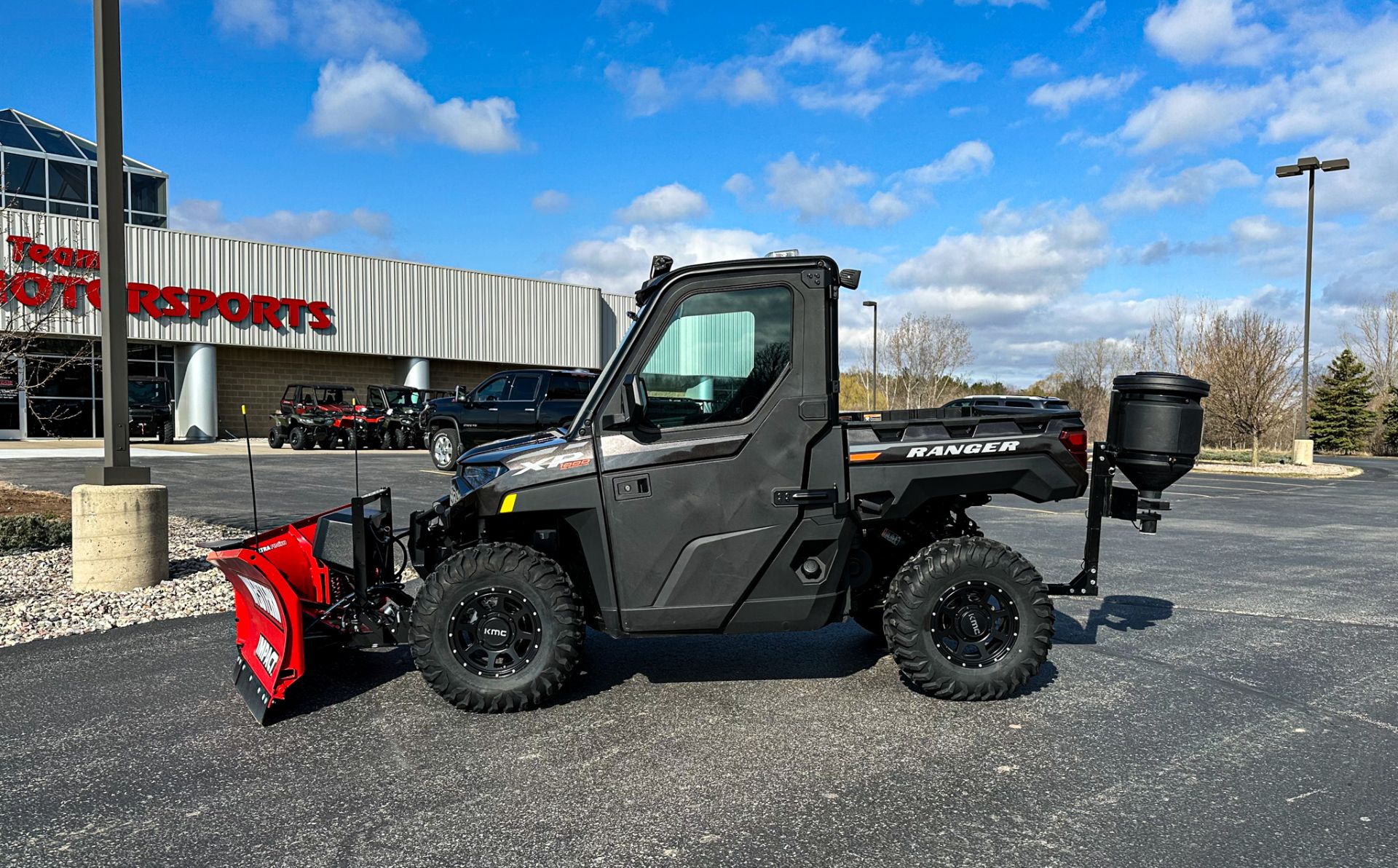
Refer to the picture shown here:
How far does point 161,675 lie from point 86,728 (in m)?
0.87

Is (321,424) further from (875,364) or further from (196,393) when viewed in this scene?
(875,364)

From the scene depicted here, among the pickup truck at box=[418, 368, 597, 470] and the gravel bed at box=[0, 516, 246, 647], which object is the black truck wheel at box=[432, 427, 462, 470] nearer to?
the pickup truck at box=[418, 368, 597, 470]

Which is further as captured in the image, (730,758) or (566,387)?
(566,387)

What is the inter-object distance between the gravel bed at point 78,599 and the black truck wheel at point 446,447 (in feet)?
32.9

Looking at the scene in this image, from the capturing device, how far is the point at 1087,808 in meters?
3.41

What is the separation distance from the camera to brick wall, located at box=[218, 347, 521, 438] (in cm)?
3506

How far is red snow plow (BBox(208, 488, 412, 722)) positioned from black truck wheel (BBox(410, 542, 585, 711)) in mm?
416

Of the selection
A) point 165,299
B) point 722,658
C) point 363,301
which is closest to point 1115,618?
point 722,658

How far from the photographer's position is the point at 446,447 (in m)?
18.8

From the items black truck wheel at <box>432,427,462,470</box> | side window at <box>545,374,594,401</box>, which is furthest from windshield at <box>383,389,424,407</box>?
side window at <box>545,374,594,401</box>

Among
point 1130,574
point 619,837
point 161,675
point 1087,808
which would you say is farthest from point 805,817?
point 1130,574

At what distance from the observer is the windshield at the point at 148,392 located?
98.2ft

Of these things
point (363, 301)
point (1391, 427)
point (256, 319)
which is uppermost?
point (363, 301)

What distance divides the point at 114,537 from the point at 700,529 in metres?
5.11
